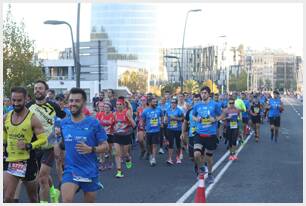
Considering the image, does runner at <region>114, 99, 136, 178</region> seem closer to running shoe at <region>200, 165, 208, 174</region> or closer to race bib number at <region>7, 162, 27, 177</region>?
running shoe at <region>200, 165, 208, 174</region>

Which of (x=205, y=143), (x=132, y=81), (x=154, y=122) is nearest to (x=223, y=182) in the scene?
(x=205, y=143)

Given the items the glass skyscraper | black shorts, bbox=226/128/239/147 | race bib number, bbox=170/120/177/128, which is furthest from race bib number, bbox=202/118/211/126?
the glass skyscraper

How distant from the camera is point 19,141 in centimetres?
718

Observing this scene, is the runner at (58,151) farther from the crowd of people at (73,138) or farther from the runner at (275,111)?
the runner at (275,111)

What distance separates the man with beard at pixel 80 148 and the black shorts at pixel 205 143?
4.97 m

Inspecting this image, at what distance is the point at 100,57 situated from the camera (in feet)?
71.1

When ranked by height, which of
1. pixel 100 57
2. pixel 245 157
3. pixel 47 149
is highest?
pixel 100 57

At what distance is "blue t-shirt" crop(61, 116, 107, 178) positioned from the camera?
657 centimetres

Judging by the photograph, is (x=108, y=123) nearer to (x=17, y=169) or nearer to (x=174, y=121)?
(x=174, y=121)

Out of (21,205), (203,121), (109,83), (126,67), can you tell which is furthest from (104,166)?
(126,67)

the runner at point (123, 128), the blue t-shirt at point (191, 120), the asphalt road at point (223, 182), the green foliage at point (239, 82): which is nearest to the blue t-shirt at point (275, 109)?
the asphalt road at point (223, 182)

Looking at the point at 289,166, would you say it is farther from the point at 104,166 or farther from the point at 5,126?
the point at 5,126

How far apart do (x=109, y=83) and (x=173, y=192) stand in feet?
296

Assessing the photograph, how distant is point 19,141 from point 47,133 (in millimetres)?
1544
